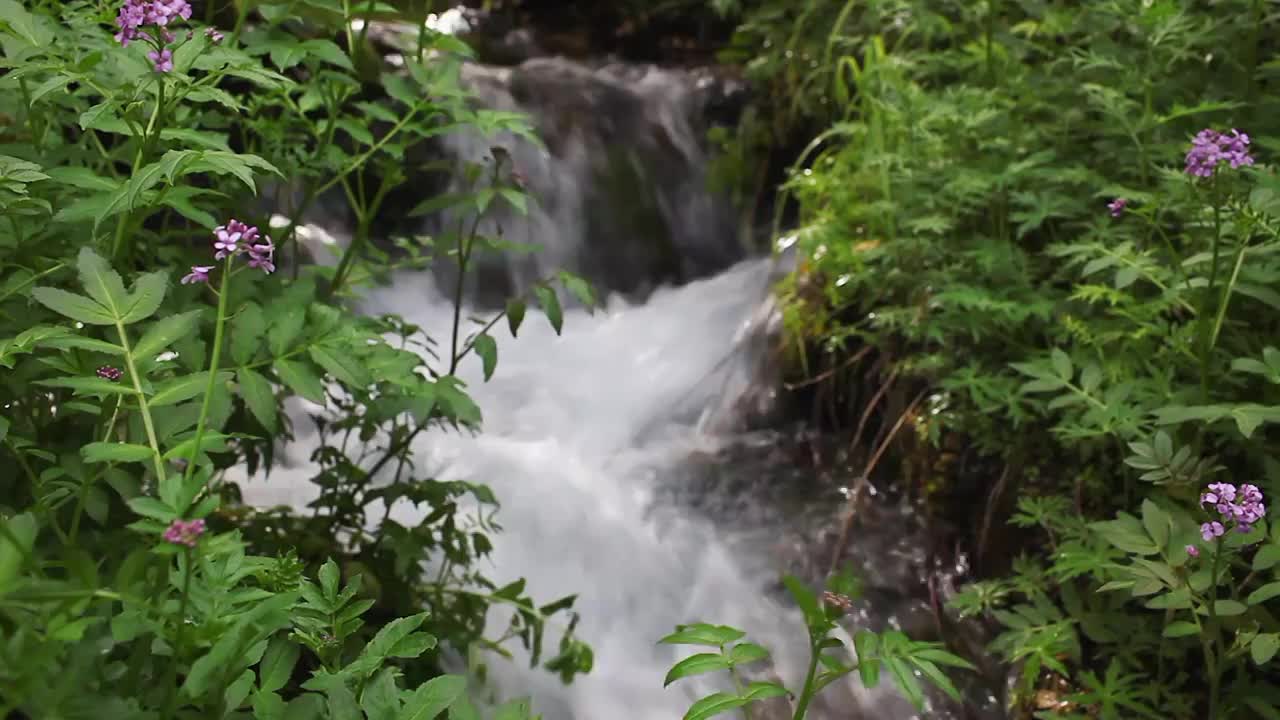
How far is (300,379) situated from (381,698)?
1.62ft

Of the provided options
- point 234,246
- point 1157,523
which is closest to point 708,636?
point 234,246

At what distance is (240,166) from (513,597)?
1148mm

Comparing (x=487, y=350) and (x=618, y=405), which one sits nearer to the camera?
(x=487, y=350)

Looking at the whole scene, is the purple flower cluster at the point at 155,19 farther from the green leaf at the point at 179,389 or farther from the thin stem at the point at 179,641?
the thin stem at the point at 179,641

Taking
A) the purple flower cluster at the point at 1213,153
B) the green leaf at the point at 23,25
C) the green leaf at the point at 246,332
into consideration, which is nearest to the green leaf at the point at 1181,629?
the purple flower cluster at the point at 1213,153

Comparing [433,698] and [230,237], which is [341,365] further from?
[433,698]

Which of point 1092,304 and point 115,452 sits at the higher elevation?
point 1092,304

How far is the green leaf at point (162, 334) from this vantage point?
1077 millimetres

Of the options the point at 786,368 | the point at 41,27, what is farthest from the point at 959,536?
the point at 41,27

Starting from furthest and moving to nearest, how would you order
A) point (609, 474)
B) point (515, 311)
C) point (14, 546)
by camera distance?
1. point (609, 474)
2. point (515, 311)
3. point (14, 546)

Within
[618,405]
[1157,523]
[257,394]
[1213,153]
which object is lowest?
[1157,523]

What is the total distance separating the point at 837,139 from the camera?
15.2ft

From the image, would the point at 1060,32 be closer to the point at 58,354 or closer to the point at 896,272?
the point at 896,272

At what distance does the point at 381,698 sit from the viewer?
1.00 m
